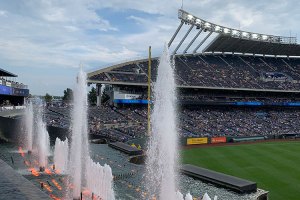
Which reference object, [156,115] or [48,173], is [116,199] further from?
[48,173]

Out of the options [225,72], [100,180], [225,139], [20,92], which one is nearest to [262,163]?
[225,139]

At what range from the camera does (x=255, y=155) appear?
39.7 metres

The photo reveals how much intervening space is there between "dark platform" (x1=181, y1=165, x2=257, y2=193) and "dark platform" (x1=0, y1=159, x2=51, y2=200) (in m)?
14.0

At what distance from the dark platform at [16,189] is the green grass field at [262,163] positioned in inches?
668

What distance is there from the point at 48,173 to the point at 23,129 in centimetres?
1596

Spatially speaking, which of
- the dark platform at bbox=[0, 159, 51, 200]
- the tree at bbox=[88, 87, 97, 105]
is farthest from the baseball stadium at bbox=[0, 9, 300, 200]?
the tree at bbox=[88, 87, 97, 105]

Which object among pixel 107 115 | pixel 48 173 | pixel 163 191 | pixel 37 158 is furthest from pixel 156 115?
pixel 107 115

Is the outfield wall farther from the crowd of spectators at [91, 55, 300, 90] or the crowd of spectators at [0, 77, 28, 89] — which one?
the crowd of spectators at [0, 77, 28, 89]

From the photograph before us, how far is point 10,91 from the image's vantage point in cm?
5659

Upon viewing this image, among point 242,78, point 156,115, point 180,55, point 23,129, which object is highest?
point 180,55

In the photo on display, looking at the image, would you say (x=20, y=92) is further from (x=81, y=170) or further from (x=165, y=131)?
(x=165, y=131)

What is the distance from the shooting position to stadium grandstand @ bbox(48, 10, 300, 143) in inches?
2270

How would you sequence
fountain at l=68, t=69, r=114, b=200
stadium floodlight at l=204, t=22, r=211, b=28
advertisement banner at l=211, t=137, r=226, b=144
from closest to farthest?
fountain at l=68, t=69, r=114, b=200, advertisement banner at l=211, t=137, r=226, b=144, stadium floodlight at l=204, t=22, r=211, b=28

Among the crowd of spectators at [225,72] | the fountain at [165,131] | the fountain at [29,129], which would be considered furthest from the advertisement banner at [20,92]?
the fountain at [165,131]
